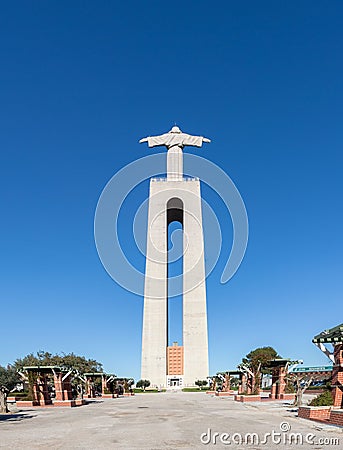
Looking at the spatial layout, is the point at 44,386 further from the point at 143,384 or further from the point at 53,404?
the point at 143,384

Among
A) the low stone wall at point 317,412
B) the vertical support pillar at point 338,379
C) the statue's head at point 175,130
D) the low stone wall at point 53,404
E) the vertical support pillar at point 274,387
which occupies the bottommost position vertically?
the low stone wall at point 53,404

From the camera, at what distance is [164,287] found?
6762 cm

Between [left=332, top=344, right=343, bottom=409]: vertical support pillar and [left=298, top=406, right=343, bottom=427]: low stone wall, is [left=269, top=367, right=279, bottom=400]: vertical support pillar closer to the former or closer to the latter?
[left=298, top=406, right=343, bottom=427]: low stone wall

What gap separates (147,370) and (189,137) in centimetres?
3482

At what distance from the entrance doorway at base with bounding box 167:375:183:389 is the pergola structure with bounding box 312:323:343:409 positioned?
49671 mm

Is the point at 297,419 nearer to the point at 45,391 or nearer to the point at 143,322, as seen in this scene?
the point at 45,391

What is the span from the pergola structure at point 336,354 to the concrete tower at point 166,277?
4953 centimetres

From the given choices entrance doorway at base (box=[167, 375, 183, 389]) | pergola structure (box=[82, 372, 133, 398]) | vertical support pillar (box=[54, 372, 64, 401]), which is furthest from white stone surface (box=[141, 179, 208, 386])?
vertical support pillar (box=[54, 372, 64, 401])

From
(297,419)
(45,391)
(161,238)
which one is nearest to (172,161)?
(161,238)

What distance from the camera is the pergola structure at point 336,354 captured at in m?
14.8

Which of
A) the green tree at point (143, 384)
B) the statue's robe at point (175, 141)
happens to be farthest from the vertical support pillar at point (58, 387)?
the statue's robe at point (175, 141)

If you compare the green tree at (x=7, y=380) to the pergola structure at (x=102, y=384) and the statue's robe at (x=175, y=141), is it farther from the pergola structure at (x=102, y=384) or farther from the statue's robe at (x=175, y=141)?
the statue's robe at (x=175, y=141)

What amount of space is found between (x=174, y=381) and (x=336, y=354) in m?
50.7

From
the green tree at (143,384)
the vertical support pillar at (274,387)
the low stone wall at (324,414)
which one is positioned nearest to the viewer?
the low stone wall at (324,414)
